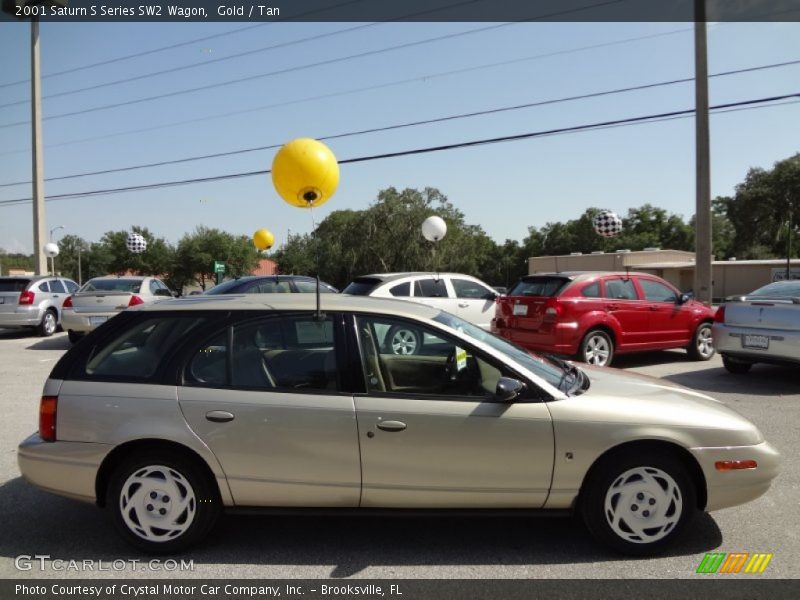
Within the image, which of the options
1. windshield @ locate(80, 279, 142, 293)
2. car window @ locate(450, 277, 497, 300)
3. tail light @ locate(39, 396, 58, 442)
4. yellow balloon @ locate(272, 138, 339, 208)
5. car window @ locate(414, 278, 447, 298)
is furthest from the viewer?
windshield @ locate(80, 279, 142, 293)

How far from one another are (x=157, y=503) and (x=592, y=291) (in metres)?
7.20

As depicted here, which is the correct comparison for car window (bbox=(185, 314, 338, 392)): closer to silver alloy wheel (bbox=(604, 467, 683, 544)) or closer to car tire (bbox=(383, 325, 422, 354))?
car tire (bbox=(383, 325, 422, 354))

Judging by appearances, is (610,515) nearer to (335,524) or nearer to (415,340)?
(415,340)

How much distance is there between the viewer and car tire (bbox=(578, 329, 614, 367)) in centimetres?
861

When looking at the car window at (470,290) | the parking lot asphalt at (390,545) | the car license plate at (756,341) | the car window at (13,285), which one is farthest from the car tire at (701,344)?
the car window at (13,285)

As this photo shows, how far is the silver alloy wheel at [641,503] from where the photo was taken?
10.3 ft

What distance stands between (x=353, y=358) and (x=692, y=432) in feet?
6.40

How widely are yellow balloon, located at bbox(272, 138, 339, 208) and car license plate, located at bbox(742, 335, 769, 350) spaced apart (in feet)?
19.7

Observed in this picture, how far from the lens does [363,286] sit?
10789 mm

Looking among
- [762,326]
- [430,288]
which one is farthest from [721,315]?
[430,288]

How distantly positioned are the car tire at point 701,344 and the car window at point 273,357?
853cm
